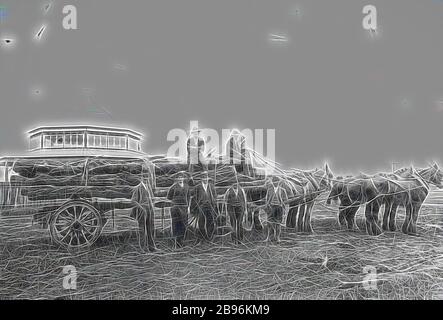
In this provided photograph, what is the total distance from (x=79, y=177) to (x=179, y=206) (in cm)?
62

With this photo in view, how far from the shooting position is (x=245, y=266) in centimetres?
186

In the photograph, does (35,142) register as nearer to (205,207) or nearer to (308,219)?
(205,207)

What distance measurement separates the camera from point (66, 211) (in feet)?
5.81

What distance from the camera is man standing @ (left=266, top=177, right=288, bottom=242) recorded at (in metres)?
1.86

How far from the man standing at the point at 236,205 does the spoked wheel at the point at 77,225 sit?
2.58 ft

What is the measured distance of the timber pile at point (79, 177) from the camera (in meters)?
1.75

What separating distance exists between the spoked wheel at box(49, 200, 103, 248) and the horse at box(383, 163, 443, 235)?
6.03 feet

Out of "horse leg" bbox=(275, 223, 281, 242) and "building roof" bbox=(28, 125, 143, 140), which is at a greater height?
"building roof" bbox=(28, 125, 143, 140)

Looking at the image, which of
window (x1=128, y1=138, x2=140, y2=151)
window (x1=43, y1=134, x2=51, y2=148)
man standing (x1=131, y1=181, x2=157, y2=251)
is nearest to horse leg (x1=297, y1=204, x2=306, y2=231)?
man standing (x1=131, y1=181, x2=157, y2=251)

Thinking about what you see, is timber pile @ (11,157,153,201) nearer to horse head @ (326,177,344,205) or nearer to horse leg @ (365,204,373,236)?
horse head @ (326,177,344,205)

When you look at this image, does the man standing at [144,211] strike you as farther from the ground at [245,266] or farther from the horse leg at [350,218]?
the horse leg at [350,218]

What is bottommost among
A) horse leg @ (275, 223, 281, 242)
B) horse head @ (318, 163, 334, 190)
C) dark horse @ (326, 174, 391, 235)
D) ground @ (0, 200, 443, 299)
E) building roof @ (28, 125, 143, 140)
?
ground @ (0, 200, 443, 299)

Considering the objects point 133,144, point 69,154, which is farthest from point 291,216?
point 69,154

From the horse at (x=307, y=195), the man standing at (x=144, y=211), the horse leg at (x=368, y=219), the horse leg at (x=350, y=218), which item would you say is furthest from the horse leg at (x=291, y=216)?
the man standing at (x=144, y=211)
